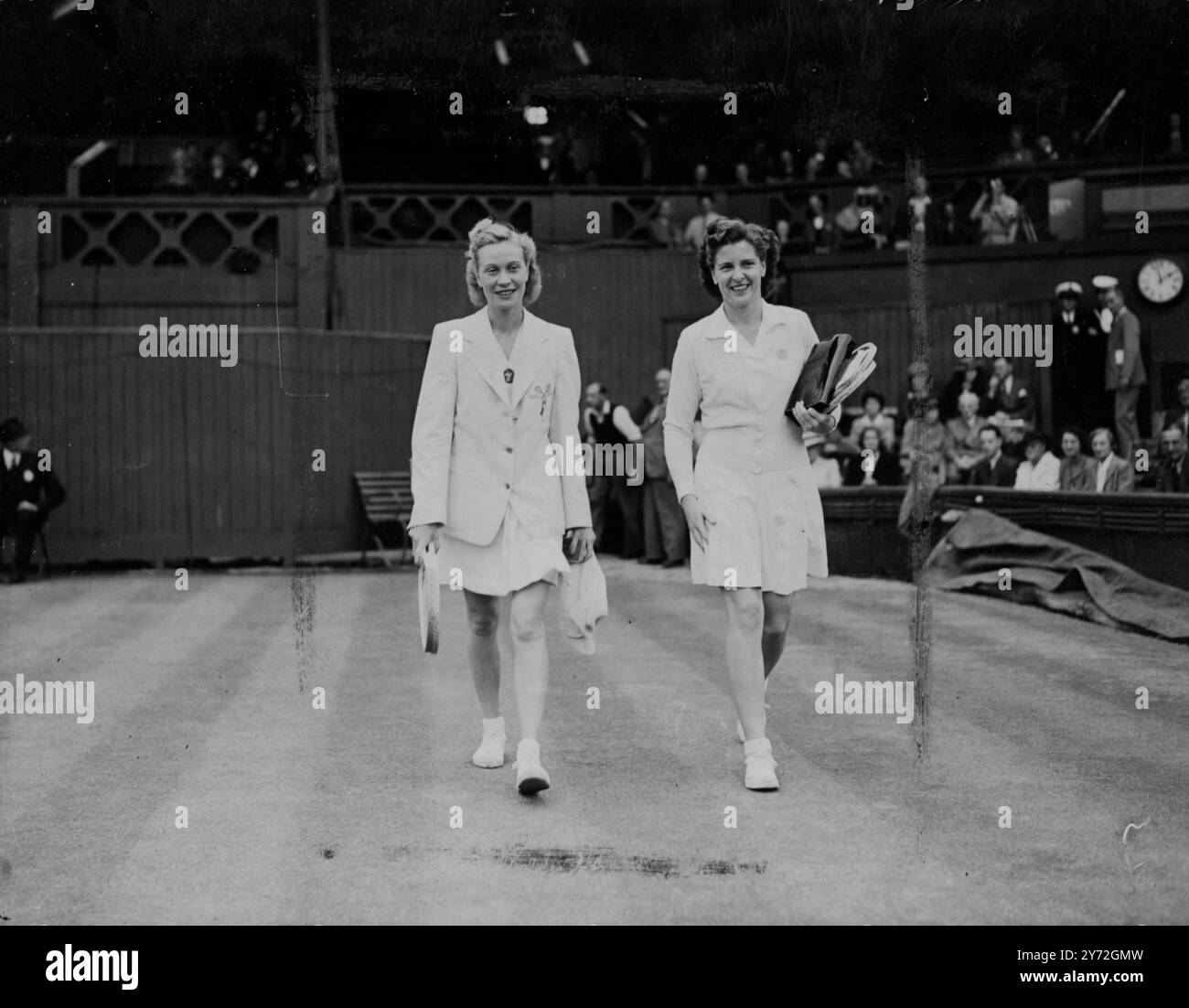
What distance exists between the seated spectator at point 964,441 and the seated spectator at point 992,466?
0.32 feet

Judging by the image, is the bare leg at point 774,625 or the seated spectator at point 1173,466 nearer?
the bare leg at point 774,625

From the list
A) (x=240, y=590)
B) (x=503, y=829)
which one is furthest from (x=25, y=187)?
(x=503, y=829)

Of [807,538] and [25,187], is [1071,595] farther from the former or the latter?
[25,187]

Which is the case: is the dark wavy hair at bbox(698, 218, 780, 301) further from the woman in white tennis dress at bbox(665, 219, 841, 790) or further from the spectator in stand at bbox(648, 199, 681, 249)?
the spectator in stand at bbox(648, 199, 681, 249)

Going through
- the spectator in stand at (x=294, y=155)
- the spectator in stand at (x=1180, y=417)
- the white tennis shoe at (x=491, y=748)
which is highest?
the spectator in stand at (x=294, y=155)

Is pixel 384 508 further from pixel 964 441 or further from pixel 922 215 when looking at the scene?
pixel 922 215

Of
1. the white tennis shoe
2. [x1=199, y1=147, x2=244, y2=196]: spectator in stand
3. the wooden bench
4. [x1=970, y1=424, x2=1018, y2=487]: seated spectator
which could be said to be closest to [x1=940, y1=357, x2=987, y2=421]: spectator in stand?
[x1=970, y1=424, x2=1018, y2=487]: seated spectator

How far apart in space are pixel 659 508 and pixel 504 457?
1104 cm

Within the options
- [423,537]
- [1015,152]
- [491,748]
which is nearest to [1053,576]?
[491,748]

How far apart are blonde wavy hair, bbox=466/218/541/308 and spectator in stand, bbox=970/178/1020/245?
15.0 m

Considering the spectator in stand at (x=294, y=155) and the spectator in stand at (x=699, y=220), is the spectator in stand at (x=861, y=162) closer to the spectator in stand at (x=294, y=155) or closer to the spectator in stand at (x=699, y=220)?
the spectator in stand at (x=699, y=220)

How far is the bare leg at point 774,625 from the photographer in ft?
20.0

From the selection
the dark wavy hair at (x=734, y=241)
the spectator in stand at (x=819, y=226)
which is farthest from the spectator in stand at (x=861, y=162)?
the dark wavy hair at (x=734, y=241)
